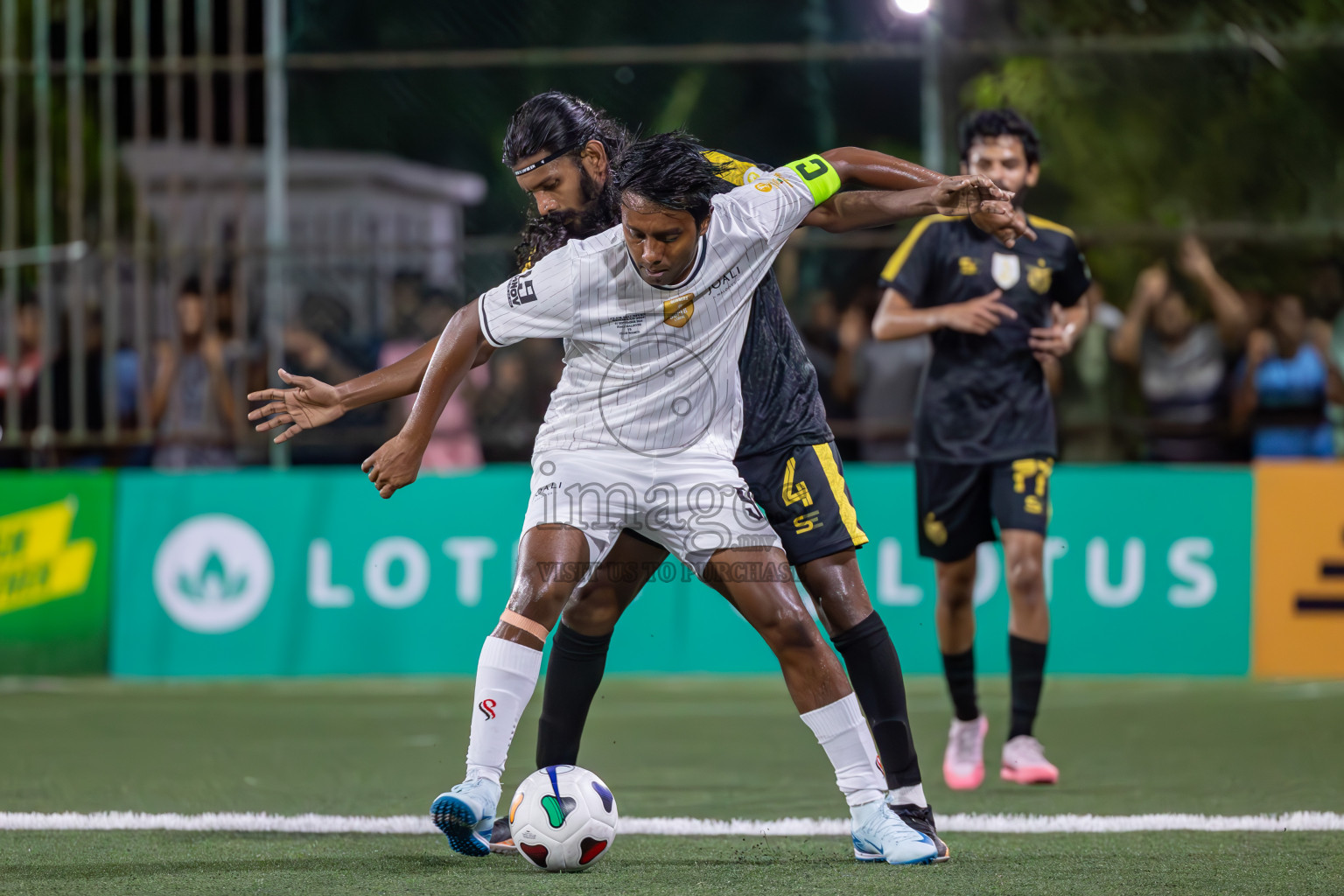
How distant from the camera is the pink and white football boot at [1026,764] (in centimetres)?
580

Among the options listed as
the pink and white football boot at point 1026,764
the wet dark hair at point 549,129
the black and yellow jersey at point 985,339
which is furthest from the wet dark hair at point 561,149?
the pink and white football boot at point 1026,764

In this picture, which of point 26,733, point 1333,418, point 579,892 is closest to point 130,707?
point 26,733

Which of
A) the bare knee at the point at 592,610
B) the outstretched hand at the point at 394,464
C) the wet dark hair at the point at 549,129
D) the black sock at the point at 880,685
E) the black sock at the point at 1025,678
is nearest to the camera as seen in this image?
the outstretched hand at the point at 394,464

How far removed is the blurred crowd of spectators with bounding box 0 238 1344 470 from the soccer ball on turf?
5828 mm

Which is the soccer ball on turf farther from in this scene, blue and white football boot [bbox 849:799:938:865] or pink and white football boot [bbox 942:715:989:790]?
pink and white football boot [bbox 942:715:989:790]

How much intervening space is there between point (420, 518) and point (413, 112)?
4.04 meters

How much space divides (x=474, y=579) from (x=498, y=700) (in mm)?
4973

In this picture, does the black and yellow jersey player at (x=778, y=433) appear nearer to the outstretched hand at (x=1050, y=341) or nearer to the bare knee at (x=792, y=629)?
the bare knee at (x=792, y=629)

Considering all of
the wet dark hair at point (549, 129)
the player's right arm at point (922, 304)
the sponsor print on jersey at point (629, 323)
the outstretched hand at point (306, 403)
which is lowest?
the outstretched hand at point (306, 403)

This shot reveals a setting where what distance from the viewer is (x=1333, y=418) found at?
388 inches

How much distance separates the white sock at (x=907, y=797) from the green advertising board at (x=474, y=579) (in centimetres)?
444

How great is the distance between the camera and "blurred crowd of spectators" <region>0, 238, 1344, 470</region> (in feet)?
32.4

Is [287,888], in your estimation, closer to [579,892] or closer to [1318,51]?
[579,892]

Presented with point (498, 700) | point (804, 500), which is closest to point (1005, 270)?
point (804, 500)
